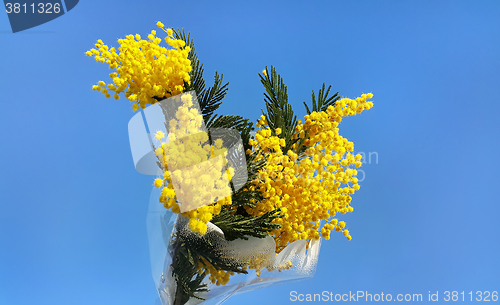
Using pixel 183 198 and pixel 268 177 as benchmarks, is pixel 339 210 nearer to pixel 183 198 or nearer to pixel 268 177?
pixel 268 177

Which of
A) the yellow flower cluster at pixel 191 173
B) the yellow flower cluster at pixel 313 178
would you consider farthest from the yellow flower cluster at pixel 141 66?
the yellow flower cluster at pixel 313 178

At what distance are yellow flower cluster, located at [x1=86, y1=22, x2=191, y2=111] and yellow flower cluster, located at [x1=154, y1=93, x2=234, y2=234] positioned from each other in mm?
106

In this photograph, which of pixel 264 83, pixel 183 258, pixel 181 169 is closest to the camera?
pixel 181 169

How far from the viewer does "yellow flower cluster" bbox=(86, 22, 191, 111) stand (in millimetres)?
860

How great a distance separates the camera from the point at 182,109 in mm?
832

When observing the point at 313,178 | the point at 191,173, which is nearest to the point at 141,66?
the point at 191,173

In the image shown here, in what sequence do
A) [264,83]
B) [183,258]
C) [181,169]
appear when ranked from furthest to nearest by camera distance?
[264,83] < [183,258] < [181,169]

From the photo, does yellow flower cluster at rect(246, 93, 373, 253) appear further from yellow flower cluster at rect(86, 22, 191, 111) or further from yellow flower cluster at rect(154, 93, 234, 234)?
yellow flower cluster at rect(86, 22, 191, 111)

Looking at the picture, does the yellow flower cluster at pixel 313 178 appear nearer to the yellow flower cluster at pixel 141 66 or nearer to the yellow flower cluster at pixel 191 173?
the yellow flower cluster at pixel 191 173

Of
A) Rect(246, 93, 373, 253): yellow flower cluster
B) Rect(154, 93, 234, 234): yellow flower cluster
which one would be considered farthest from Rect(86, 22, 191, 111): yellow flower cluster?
Rect(246, 93, 373, 253): yellow flower cluster

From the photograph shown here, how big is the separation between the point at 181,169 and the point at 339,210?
49cm

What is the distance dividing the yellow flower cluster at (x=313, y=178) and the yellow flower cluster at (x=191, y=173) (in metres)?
0.16

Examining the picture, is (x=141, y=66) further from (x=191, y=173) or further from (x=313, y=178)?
(x=313, y=178)

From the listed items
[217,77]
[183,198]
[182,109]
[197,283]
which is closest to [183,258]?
[197,283]
